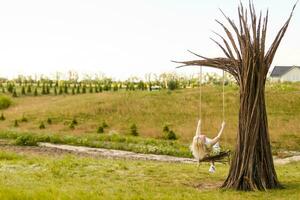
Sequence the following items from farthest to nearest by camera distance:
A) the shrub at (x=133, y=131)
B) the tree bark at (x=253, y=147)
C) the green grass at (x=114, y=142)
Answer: the shrub at (x=133, y=131), the green grass at (x=114, y=142), the tree bark at (x=253, y=147)

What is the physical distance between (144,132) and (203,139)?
13915mm

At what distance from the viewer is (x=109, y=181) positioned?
363 inches

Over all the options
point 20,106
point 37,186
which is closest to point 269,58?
point 37,186

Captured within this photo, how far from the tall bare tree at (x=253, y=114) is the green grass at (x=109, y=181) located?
1.31ft

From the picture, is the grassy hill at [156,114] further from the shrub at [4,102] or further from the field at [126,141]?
the shrub at [4,102]

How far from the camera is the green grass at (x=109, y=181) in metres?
7.52

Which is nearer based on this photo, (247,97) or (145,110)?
(247,97)

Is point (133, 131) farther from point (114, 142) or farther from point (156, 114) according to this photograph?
point (156, 114)

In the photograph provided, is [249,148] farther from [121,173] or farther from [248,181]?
[121,173]

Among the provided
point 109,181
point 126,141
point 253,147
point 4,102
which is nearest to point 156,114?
point 126,141

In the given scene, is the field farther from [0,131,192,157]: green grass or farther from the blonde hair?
the blonde hair

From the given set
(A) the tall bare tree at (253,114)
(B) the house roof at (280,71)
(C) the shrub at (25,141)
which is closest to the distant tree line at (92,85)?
(B) the house roof at (280,71)

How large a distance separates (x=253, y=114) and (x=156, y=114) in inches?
690

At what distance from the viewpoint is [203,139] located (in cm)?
922
